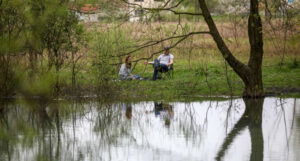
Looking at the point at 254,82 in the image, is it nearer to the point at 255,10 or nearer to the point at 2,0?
the point at 255,10

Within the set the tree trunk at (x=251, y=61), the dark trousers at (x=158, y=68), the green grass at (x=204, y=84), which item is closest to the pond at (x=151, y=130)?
the tree trunk at (x=251, y=61)

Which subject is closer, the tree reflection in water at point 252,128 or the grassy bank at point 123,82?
the tree reflection in water at point 252,128

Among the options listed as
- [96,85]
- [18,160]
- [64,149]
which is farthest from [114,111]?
[18,160]

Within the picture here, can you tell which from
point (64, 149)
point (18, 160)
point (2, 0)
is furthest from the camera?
point (2, 0)

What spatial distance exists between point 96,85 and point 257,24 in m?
4.97

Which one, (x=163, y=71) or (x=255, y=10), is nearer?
(x=255, y=10)

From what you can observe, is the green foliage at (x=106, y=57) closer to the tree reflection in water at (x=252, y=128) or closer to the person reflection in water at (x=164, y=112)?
the person reflection in water at (x=164, y=112)

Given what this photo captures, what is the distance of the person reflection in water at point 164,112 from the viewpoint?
19.1 metres

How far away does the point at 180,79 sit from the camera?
27234 mm

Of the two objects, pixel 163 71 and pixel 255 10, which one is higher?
pixel 255 10

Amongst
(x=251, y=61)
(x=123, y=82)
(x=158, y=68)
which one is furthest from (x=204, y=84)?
(x=251, y=61)

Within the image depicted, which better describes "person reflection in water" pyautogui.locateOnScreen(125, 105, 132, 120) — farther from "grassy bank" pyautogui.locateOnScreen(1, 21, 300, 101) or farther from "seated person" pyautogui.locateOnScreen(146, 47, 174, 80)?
"seated person" pyautogui.locateOnScreen(146, 47, 174, 80)

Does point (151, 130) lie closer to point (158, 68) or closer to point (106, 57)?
point (106, 57)

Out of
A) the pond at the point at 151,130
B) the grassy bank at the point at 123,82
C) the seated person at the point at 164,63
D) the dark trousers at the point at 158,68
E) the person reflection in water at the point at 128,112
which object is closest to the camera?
the pond at the point at 151,130
